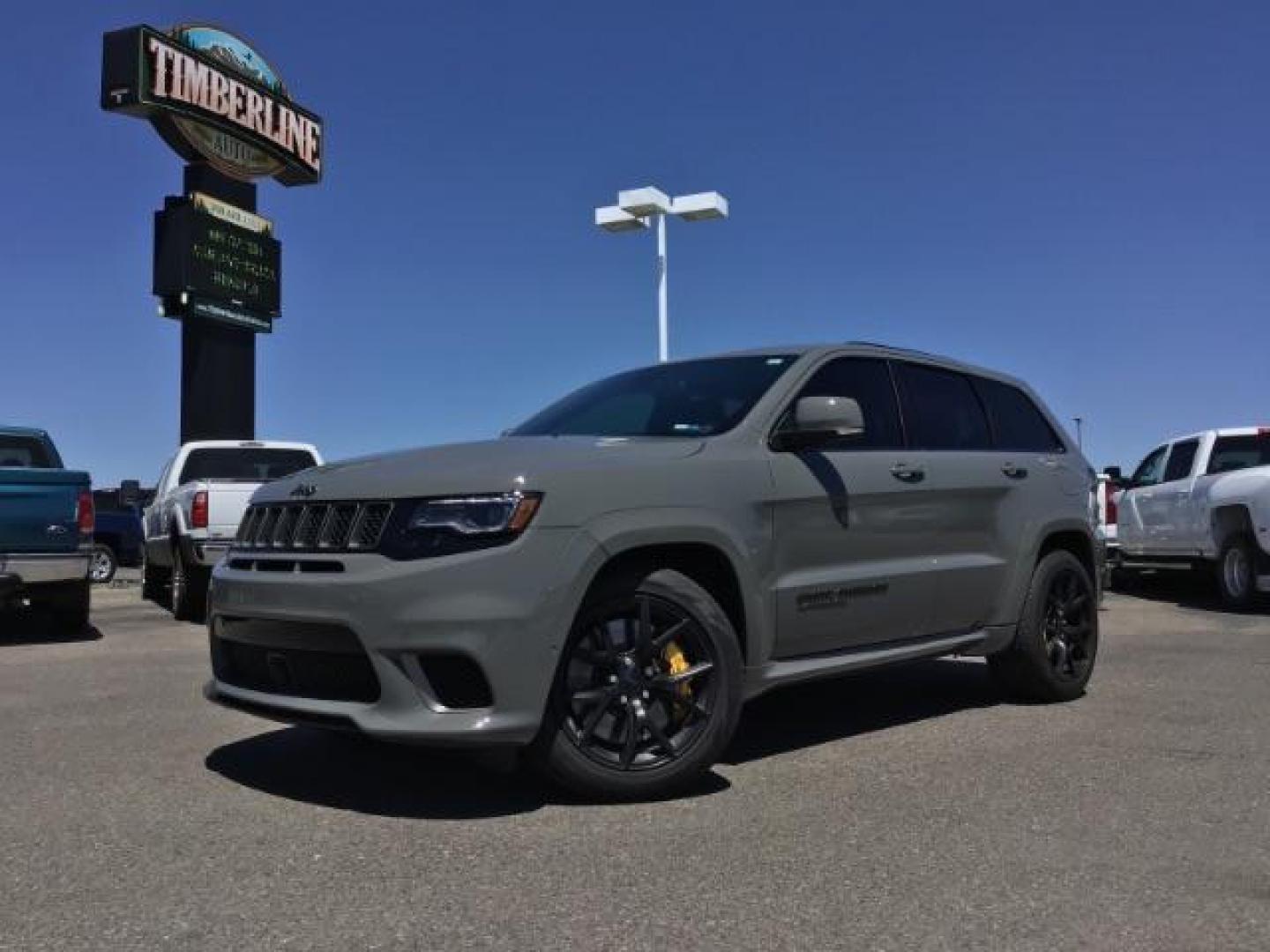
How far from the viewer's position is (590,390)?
19.5 feet

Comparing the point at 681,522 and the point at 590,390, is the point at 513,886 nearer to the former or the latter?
the point at 681,522

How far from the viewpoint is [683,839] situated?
12.5ft

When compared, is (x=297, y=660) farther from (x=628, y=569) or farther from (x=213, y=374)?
(x=213, y=374)

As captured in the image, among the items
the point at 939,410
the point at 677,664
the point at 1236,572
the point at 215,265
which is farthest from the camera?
the point at 215,265

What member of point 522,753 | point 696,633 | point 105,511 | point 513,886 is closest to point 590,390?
point 696,633

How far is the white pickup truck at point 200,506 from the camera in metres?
10.6

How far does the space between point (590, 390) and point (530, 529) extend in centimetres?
203

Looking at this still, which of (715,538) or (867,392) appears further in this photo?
(867,392)

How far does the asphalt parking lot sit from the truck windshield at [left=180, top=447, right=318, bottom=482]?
627 cm

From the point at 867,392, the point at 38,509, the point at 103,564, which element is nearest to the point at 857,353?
the point at 867,392

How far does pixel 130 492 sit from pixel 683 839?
1008 cm

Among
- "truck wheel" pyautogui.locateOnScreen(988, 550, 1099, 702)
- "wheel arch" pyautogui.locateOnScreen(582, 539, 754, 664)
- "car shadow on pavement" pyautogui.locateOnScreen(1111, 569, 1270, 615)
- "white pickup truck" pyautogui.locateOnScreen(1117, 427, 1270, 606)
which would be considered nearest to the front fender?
"wheel arch" pyautogui.locateOnScreen(582, 539, 754, 664)

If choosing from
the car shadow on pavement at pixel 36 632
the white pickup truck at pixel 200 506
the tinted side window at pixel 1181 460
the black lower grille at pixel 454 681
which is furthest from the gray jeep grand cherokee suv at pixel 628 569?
the tinted side window at pixel 1181 460

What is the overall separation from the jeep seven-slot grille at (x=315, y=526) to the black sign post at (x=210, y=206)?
55.4 feet
